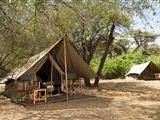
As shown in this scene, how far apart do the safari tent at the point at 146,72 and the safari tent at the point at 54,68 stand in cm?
1800

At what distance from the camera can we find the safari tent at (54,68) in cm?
1374

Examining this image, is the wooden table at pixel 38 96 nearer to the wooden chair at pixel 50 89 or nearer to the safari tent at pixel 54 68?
the safari tent at pixel 54 68

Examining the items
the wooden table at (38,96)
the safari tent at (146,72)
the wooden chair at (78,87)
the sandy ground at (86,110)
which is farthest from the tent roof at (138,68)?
the wooden table at (38,96)

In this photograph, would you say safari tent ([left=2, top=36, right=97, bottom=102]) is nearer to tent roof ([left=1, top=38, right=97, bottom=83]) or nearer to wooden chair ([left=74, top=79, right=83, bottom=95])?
tent roof ([left=1, top=38, right=97, bottom=83])

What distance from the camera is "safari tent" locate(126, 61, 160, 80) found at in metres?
32.7

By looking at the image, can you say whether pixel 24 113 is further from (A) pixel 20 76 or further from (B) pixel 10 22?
(B) pixel 10 22

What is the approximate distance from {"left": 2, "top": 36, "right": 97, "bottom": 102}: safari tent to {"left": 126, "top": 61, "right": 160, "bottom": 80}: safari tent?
59.1ft

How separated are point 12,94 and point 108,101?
3.98 metres

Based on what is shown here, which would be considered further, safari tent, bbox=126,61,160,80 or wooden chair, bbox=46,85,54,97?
safari tent, bbox=126,61,160,80

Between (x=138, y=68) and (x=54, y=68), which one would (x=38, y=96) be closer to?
(x=54, y=68)

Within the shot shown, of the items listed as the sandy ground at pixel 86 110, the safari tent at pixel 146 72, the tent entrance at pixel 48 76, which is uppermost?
the safari tent at pixel 146 72

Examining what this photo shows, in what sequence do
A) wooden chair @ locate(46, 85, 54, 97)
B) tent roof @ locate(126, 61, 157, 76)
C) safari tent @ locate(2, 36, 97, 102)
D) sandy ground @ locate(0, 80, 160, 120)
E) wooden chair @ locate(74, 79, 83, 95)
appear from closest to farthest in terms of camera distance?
1. sandy ground @ locate(0, 80, 160, 120)
2. safari tent @ locate(2, 36, 97, 102)
3. wooden chair @ locate(46, 85, 54, 97)
4. wooden chair @ locate(74, 79, 83, 95)
5. tent roof @ locate(126, 61, 157, 76)

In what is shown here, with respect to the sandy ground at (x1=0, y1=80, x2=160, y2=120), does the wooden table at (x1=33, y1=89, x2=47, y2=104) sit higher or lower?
higher

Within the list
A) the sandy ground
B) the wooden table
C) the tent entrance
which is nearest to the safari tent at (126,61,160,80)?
the tent entrance
